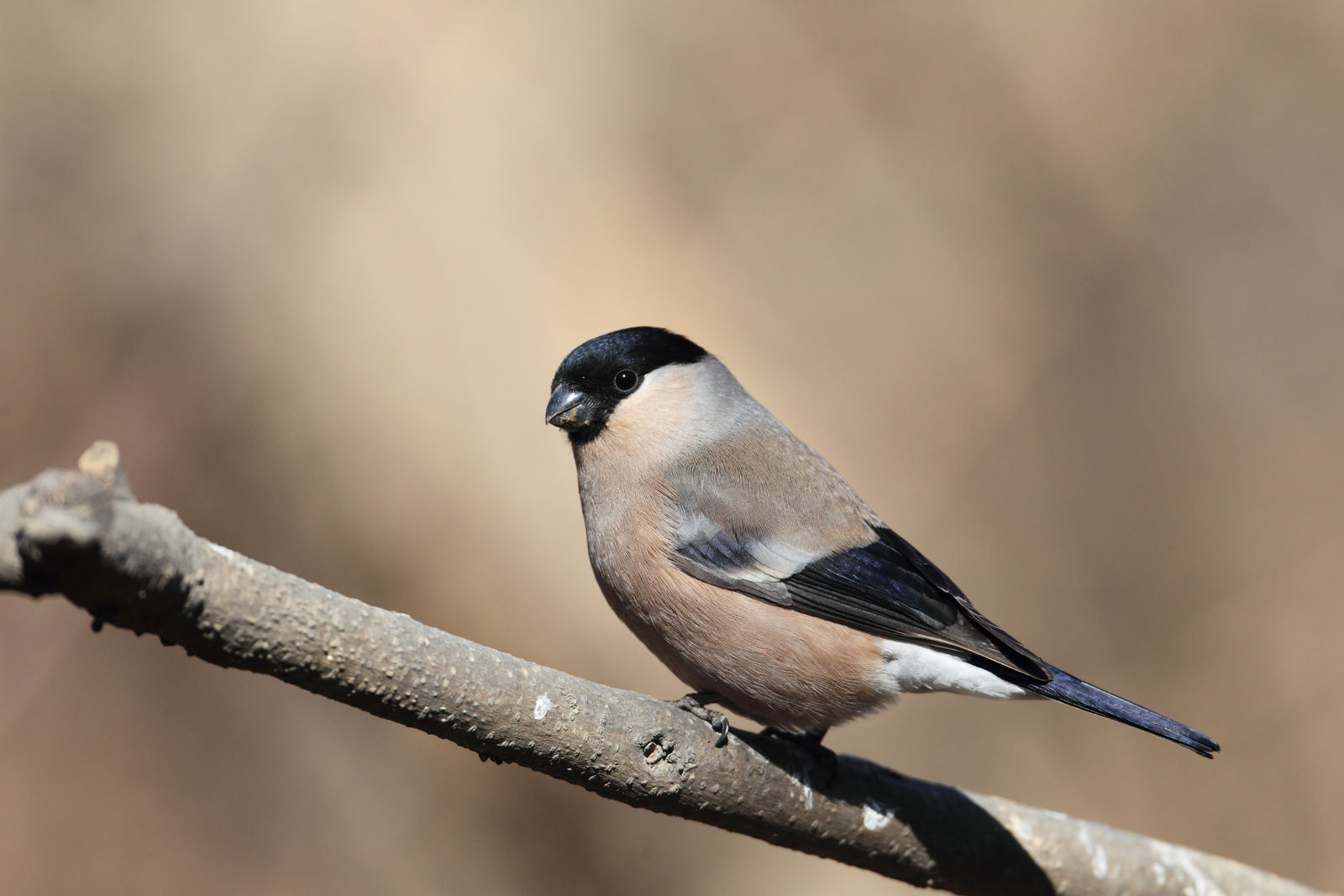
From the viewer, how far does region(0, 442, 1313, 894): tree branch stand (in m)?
1.32

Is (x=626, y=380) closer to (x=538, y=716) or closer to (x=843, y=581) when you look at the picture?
(x=843, y=581)

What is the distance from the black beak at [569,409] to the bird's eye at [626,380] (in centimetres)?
12

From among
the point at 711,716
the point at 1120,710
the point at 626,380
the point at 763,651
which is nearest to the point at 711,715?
the point at 711,716

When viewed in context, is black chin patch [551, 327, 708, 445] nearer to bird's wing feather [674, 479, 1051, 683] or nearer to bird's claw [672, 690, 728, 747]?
bird's wing feather [674, 479, 1051, 683]

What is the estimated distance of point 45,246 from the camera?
13.9ft

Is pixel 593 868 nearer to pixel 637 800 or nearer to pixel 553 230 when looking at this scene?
pixel 637 800

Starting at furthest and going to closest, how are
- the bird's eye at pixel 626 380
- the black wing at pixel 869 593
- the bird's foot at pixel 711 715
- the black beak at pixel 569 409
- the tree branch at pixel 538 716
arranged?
the bird's eye at pixel 626 380 < the black beak at pixel 569 409 < the black wing at pixel 869 593 < the bird's foot at pixel 711 715 < the tree branch at pixel 538 716

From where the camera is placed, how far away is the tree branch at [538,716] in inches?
51.8

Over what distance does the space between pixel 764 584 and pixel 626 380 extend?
0.82 m

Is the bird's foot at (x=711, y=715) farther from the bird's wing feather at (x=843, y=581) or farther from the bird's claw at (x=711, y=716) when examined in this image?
the bird's wing feather at (x=843, y=581)

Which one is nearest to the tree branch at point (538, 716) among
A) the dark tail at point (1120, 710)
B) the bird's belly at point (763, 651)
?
the bird's belly at point (763, 651)

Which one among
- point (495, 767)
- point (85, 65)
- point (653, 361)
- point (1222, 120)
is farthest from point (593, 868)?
point (1222, 120)

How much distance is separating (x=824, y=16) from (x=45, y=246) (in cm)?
375

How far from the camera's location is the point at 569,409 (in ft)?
Answer: 10.0
